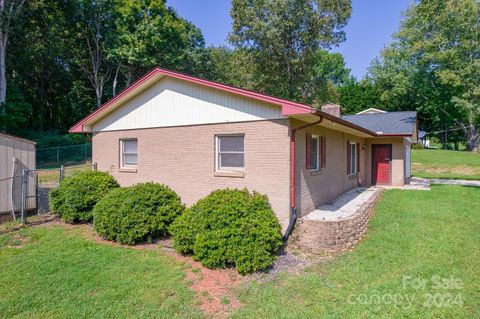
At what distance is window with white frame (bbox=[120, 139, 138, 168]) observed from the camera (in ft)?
33.1

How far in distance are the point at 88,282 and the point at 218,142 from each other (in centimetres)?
439

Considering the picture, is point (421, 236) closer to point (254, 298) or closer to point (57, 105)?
point (254, 298)

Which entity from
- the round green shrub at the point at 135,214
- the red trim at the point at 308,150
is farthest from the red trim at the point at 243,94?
the round green shrub at the point at 135,214

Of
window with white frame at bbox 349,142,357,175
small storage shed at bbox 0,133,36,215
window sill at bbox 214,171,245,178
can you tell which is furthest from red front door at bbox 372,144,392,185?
small storage shed at bbox 0,133,36,215

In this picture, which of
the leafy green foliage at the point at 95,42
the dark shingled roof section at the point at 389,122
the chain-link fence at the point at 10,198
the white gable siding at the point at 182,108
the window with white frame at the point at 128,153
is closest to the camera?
the white gable siding at the point at 182,108

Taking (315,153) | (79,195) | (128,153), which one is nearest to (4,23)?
(128,153)

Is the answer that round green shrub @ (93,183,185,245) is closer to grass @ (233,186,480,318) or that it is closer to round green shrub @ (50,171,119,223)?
round green shrub @ (50,171,119,223)

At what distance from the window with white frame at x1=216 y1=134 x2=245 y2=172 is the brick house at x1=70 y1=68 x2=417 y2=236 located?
3 cm

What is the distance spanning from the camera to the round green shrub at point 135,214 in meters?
6.92

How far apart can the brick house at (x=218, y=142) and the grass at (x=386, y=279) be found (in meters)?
1.77

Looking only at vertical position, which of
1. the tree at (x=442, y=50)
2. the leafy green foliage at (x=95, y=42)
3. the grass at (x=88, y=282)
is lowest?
the grass at (x=88, y=282)

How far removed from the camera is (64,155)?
72.2 ft

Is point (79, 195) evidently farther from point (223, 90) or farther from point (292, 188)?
point (292, 188)

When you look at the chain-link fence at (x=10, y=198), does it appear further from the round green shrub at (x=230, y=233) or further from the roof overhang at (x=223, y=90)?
the round green shrub at (x=230, y=233)
